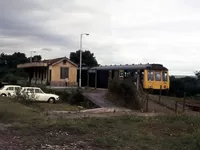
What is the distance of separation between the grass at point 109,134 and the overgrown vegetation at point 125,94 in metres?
11.3

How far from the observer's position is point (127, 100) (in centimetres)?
2767

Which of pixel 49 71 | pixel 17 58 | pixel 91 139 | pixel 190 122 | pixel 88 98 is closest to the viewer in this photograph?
pixel 91 139

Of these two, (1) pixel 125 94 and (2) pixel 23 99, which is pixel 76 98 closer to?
(1) pixel 125 94

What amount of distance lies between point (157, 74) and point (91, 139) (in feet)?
87.5

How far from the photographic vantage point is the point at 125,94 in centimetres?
2802

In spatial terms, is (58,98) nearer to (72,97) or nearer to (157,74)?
(72,97)

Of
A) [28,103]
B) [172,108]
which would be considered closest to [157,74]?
[172,108]

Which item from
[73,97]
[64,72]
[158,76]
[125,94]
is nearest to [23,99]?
[125,94]

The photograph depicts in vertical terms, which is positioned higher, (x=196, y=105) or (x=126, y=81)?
(x=126, y=81)

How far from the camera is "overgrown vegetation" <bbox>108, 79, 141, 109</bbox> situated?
26906mm

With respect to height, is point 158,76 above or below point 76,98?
above

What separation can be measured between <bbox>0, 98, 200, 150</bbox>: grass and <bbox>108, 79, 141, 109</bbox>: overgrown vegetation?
11.3 meters

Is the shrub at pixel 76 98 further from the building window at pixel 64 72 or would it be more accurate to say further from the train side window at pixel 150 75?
Result: the building window at pixel 64 72

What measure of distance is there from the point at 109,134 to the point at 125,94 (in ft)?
55.0
